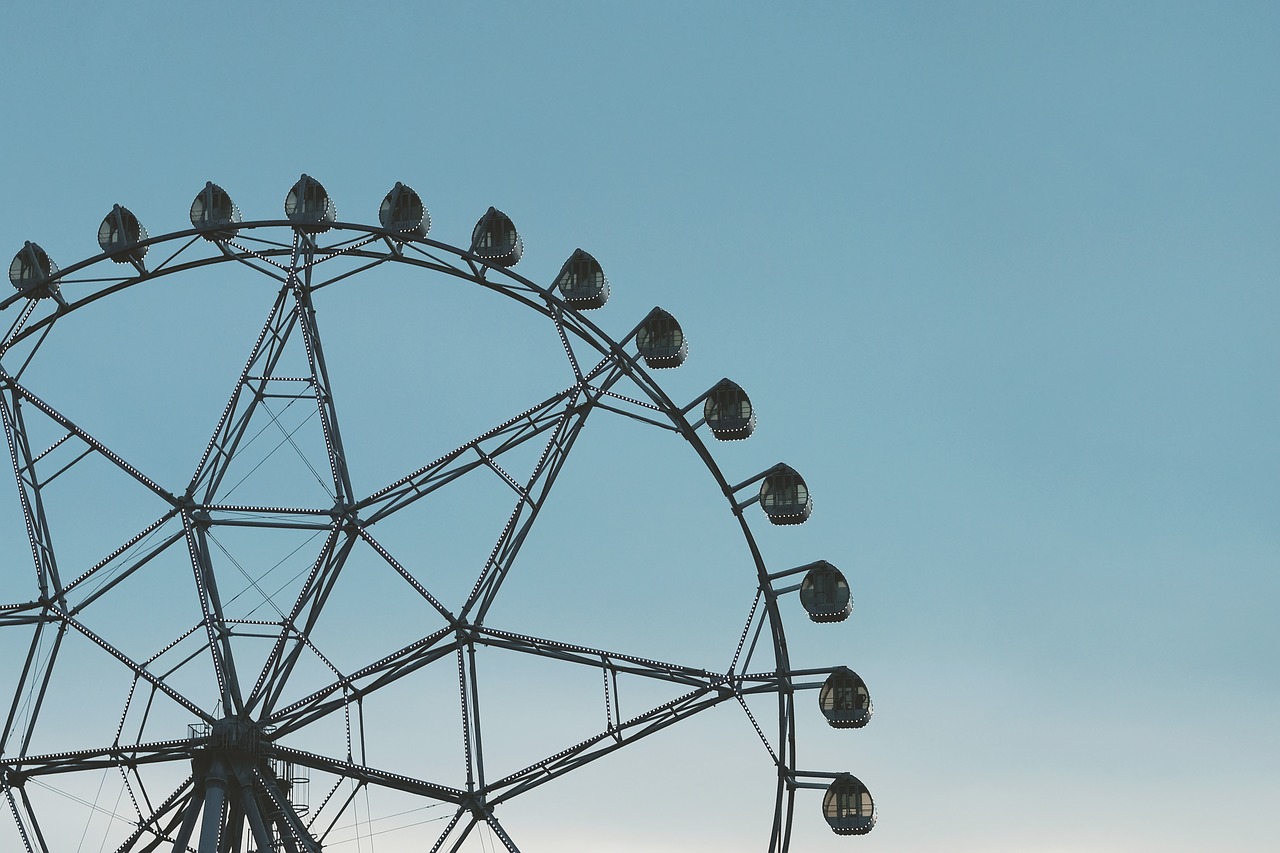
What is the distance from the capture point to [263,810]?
47.7 metres

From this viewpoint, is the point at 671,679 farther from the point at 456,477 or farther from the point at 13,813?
the point at 13,813

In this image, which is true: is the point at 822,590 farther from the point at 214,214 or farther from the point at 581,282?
→ the point at 214,214

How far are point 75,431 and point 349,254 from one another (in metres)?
6.96

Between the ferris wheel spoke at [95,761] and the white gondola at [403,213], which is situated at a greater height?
the white gondola at [403,213]

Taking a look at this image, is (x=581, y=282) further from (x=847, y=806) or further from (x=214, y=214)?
(x=847, y=806)

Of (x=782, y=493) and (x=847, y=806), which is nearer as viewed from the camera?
(x=847, y=806)

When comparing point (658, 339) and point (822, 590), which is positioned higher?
point (658, 339)

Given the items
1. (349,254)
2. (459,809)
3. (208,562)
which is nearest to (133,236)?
(349,254)

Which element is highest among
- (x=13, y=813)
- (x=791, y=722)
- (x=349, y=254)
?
(x=349, y=254)

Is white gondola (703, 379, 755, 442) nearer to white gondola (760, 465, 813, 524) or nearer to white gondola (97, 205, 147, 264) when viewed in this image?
white gondola (760, 465, 813, 524)

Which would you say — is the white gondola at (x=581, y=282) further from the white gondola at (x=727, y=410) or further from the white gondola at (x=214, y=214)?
the white gondola at (x=214, y=214)

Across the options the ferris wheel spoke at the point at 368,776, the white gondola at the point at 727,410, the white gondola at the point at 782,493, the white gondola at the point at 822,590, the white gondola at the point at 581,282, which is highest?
the white gondola at the point at 581,282

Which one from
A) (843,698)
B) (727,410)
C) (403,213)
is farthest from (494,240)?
(843,698)

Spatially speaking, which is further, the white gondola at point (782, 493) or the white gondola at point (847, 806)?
the white gondola at point (782, 493)
